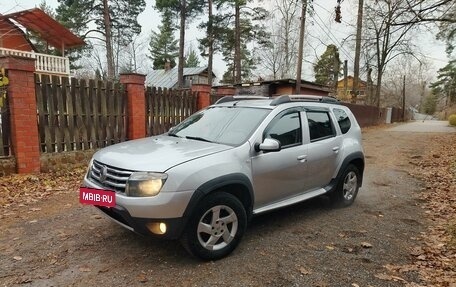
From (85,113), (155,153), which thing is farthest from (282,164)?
(85,113)

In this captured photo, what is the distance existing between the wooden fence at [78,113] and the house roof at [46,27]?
39.9ft

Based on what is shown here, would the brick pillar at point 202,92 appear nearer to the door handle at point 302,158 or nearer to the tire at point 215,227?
the door handle at point 302,158

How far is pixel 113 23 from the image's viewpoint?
27359 mm

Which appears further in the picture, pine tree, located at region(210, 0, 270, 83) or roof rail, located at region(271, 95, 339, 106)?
pine tree, located at region(210, 0, 270, 83)

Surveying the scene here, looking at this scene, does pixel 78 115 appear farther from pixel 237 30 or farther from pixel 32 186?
pixel 237 30

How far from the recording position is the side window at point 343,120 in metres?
5.34

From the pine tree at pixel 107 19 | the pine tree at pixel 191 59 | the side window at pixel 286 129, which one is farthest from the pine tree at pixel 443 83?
the side window at pixel 286 129

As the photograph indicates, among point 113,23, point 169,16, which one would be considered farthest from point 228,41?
point 113,23

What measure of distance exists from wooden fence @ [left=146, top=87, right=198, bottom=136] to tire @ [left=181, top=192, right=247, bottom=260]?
6574mm

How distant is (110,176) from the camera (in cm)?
331

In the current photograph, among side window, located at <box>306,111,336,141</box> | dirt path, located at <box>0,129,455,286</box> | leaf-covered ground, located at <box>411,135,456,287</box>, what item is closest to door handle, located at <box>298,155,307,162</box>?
side window, located at <box>306,111,336,141</box>

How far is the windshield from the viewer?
4008 millimetres

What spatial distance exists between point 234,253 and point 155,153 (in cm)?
141

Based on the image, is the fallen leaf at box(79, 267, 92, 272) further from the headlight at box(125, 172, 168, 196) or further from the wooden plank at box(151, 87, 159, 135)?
the wooden plank at box(151, 87, 159, 135)
